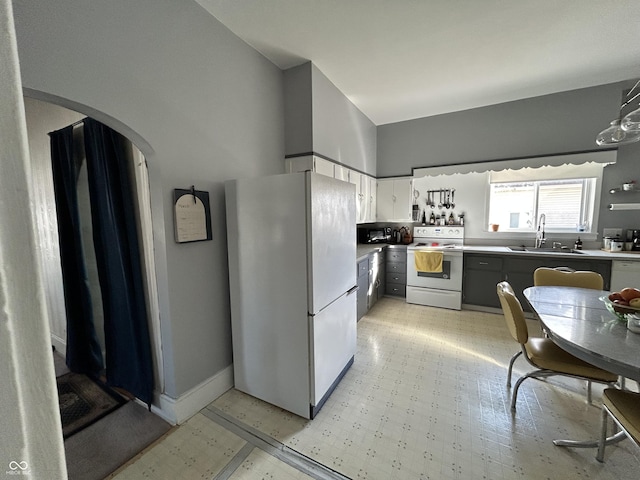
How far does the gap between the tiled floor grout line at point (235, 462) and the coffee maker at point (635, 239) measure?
4.63 m

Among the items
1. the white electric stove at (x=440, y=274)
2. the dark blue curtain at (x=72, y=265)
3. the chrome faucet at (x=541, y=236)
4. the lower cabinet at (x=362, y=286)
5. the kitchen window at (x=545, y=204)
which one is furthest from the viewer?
the white electric stove at (x=440, y=274)

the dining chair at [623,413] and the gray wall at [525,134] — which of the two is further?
the gray wall at [525,134]

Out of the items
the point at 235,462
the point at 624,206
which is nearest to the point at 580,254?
the point at 624,206

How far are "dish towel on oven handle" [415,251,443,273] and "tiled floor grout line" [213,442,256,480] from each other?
305 centimetres

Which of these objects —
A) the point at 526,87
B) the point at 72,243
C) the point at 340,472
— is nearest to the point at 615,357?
the point at 340,472

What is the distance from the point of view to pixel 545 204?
3.80 meters

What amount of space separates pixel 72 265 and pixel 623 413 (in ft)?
12.6

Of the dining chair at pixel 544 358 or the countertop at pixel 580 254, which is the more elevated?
the countertop at pixel 580 254

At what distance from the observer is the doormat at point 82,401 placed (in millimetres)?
1895

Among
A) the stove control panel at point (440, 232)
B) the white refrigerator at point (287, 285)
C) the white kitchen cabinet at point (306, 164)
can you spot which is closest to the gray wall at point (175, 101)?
the white refrigerator at point (287, 285)

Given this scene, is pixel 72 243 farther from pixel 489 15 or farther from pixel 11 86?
pixel 489 15

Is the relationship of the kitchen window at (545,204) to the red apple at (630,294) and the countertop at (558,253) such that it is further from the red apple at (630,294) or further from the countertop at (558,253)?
the red apple at (630,294)

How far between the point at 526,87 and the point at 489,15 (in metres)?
1.67

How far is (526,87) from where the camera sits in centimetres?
324
